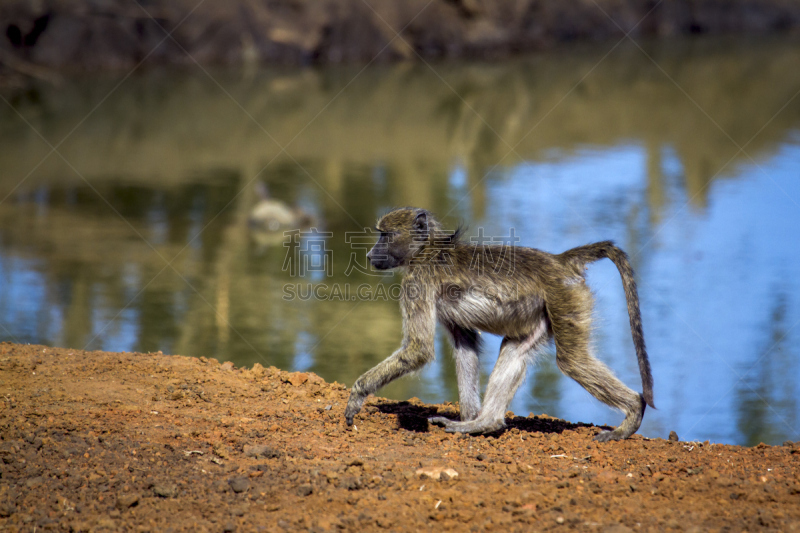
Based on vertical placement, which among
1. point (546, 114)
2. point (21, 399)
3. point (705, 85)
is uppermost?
point (705, 85)

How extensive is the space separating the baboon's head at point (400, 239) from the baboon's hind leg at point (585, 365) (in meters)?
1.18

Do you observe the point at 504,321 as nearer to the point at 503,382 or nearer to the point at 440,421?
the point at 503,382

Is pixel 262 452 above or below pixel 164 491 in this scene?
above

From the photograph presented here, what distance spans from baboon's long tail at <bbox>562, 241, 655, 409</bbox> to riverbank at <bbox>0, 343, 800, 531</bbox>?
43 centimetres

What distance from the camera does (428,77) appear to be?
27516 millimetres

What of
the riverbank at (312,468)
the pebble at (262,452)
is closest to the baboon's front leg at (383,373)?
the riverbank at (312,468)

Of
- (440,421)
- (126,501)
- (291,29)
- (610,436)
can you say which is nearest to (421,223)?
(440,421)

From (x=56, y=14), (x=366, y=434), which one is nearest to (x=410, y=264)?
(x=366, y=434)

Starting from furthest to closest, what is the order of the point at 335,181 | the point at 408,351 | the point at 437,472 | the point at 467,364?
the point at 335,181 < the point at 467,364 < the point at 408,351 < the point at 437,472

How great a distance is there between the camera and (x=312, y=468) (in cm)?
432

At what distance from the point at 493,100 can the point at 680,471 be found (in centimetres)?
2185

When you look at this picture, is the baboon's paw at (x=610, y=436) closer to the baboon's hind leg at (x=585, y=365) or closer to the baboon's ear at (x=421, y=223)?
the baboon's hind leg at (x=585, y=365)

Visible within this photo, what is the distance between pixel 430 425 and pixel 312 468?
1.38 meters

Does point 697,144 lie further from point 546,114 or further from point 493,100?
point 493,100
